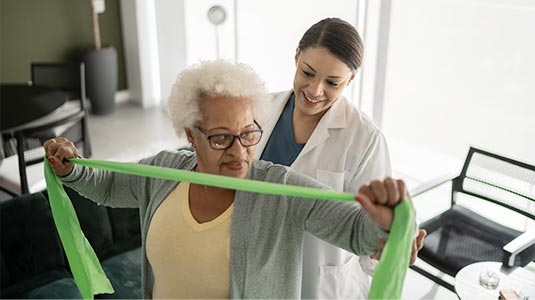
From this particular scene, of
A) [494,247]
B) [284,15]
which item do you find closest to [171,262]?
[494,247]

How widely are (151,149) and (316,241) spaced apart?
334 cm

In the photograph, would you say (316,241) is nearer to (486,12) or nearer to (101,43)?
(486,12)

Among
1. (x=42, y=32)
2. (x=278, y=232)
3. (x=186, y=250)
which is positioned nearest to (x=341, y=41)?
(x=278, y=232)

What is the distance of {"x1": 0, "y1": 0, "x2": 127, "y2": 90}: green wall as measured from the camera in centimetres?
515

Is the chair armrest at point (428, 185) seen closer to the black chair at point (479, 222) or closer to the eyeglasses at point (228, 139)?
the black chair at point (479, 222)

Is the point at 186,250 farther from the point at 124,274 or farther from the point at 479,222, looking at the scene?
the point at 479,222

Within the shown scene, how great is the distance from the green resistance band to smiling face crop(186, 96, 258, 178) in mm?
84

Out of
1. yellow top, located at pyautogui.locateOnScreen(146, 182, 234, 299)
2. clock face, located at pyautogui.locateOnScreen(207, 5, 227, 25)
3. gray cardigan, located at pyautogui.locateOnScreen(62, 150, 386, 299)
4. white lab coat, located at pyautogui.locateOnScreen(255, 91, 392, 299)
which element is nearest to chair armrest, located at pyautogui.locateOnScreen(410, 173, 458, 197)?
white lab coat, located at pyautogui.locateOnScreen(255, 91, 392, 299)

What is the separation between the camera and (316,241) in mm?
1638

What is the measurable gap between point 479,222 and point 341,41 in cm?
165

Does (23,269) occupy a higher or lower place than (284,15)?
lower

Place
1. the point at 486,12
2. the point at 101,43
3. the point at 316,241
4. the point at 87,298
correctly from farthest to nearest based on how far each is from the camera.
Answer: the point at 101,43 → the point at 486,12 → the point at 316,241 → the point at 87,298

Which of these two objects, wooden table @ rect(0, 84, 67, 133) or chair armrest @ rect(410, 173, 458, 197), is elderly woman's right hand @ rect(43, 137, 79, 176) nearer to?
chair armrest @ rect(410, 173, 458, 197)

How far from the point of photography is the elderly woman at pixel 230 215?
47.2 inches
